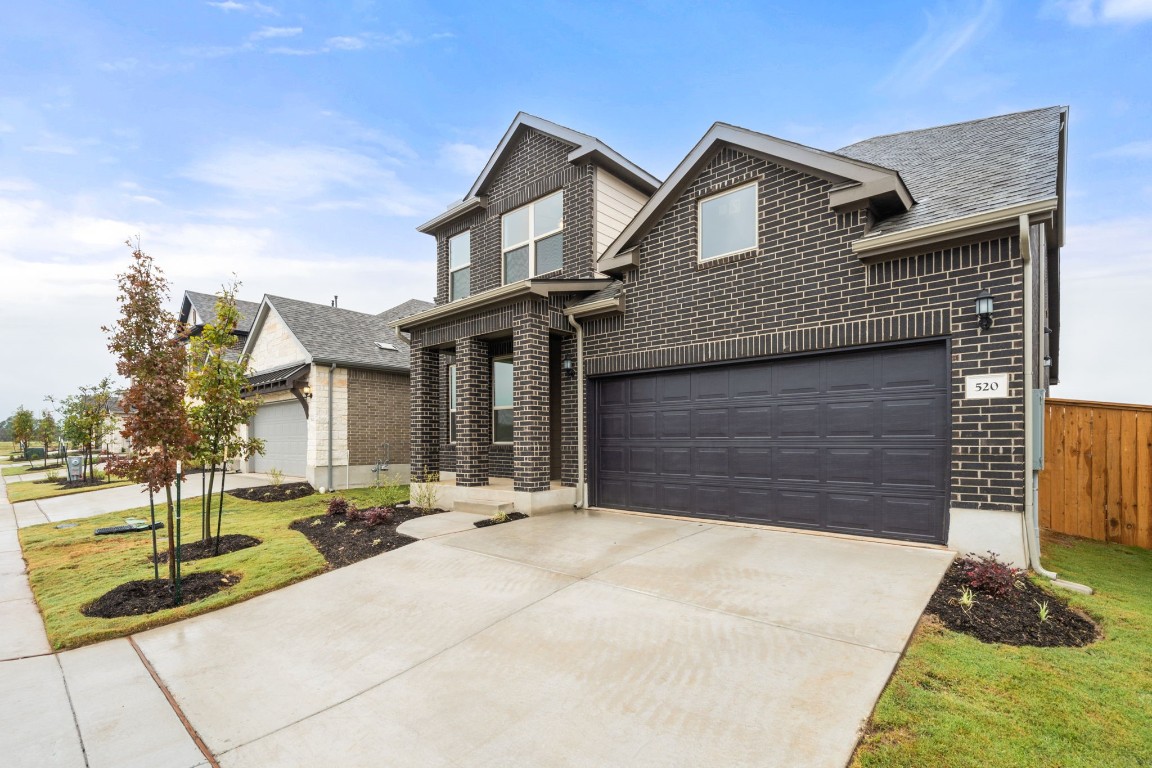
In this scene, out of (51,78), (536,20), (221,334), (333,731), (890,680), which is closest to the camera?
(333,731)

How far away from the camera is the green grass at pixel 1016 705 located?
2.53m

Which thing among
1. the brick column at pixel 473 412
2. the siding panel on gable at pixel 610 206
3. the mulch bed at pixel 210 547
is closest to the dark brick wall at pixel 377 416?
the brick column at pixel 473 412

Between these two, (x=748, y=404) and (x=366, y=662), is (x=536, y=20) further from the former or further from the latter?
(x=366, y=662)

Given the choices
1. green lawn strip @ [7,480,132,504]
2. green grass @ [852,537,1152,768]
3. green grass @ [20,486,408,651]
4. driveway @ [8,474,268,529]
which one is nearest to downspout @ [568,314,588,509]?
green grass @ [20,486,408,651]

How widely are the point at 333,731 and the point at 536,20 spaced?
47.1 feet

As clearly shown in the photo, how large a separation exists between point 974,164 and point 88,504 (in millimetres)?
19722

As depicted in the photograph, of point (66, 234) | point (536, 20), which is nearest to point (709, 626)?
point (536, 20)

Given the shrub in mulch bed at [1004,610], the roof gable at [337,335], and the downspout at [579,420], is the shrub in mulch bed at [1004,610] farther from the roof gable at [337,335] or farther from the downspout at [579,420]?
the roof gable at [337,335]

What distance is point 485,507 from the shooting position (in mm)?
9305

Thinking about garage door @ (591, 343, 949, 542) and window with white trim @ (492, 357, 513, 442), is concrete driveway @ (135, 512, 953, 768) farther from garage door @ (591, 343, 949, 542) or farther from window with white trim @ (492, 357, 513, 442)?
window with white trim @ (492, 357, 513, 442)

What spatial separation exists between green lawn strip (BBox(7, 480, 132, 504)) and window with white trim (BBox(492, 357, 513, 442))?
1113 cm

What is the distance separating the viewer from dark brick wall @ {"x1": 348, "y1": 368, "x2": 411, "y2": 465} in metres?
14.8

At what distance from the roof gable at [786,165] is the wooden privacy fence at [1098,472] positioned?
461cm

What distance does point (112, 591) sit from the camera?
18.5 feet
